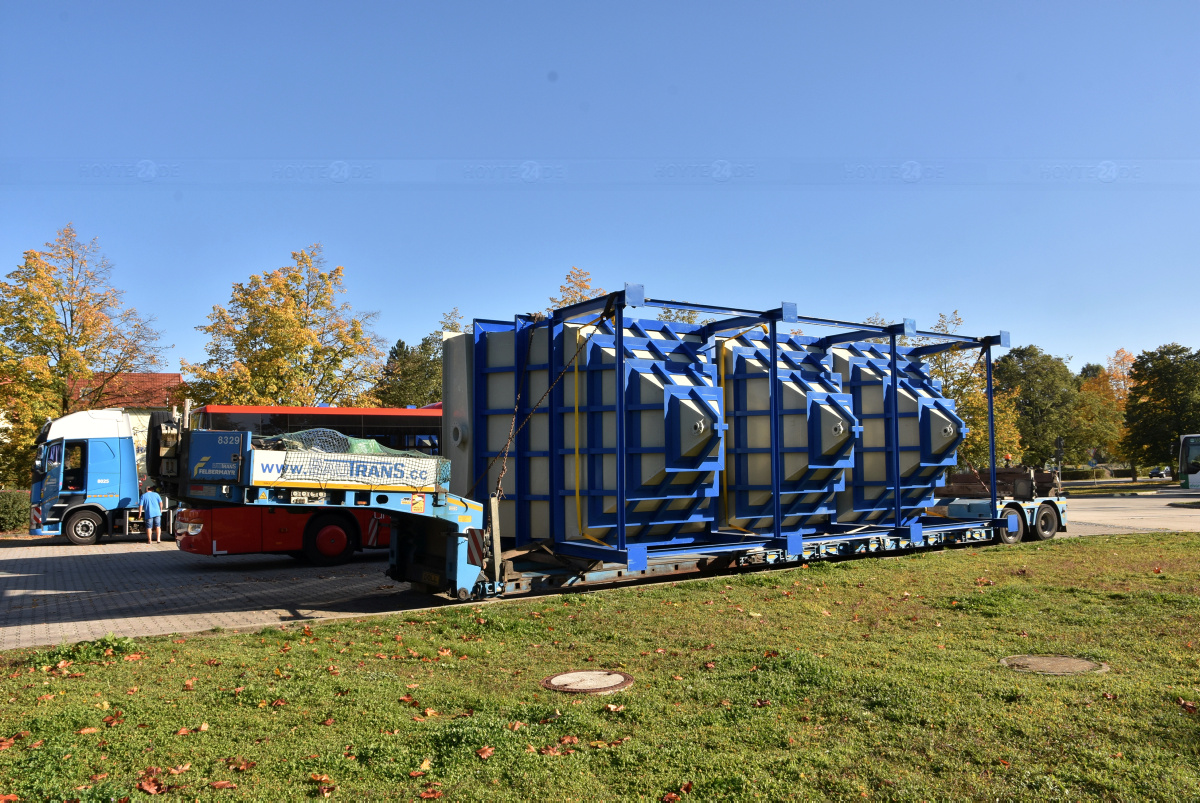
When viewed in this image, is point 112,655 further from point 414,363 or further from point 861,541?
point 414,363

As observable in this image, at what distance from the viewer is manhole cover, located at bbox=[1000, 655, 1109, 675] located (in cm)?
625

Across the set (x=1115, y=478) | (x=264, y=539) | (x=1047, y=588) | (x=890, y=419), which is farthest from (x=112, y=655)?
(x=1115, y=478)

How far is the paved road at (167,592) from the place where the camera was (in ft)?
32.4

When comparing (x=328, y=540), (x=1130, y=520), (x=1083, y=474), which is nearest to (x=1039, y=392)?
(x=1083, y=474)

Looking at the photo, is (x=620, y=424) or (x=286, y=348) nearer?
(x=620, y=424)

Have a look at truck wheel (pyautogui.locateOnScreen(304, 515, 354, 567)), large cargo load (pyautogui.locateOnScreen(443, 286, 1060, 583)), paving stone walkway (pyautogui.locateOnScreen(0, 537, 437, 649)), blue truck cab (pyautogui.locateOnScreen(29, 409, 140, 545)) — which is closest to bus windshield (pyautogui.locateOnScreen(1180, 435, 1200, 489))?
large cargo load (pyautogui.locateOnScreen(443, 286, 1060, 583))

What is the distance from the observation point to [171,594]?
1236cm

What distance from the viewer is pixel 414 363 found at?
229 ft

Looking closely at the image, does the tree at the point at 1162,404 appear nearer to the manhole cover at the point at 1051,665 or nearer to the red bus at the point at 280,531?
the red bus at the point at 280,531

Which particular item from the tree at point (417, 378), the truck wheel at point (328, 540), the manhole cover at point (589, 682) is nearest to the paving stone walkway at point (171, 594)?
the truck wheel at point (328, 540)

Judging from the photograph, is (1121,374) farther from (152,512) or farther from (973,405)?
(152,512)

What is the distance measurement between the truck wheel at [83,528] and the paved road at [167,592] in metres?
1.24

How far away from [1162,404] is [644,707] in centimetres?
5982

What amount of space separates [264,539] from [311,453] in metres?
7.93
